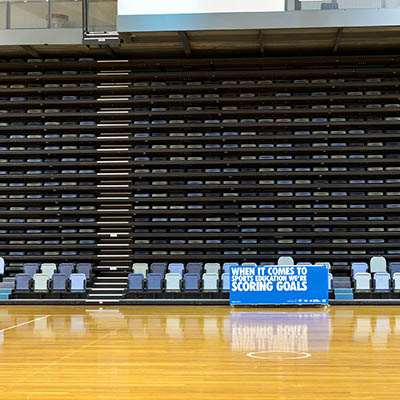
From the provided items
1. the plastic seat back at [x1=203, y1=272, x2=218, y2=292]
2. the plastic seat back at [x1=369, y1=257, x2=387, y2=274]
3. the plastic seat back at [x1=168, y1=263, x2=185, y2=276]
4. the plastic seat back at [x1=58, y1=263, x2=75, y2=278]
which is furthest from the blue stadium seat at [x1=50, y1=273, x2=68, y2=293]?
the plastic seat back at [x1=369, y1=257, x2=387, y2=274]

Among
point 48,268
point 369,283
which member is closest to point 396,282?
point 369,283

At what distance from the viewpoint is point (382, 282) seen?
14.9 meters

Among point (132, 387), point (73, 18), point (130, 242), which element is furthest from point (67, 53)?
point (132, 387)

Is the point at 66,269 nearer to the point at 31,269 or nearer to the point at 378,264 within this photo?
the point at 31,269

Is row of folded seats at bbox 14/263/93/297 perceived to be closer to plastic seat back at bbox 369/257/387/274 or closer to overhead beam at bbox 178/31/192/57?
overhead beam at bbox 178/31/192/57

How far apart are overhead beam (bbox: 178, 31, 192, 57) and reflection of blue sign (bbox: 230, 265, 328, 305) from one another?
5843 mm

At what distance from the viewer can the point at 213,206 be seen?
17812 millimetres

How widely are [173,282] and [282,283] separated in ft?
8.51

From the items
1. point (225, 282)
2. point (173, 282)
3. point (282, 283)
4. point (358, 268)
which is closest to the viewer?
point (282, 283)

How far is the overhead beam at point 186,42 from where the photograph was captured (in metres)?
16.5

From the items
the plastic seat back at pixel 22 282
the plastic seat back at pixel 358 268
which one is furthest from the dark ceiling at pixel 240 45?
the plastic seat back at pixel 22 282

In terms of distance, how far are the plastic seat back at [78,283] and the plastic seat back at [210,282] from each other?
271cm

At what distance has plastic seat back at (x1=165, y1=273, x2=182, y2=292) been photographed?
15312 mm

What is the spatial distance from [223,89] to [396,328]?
30.8 feet
